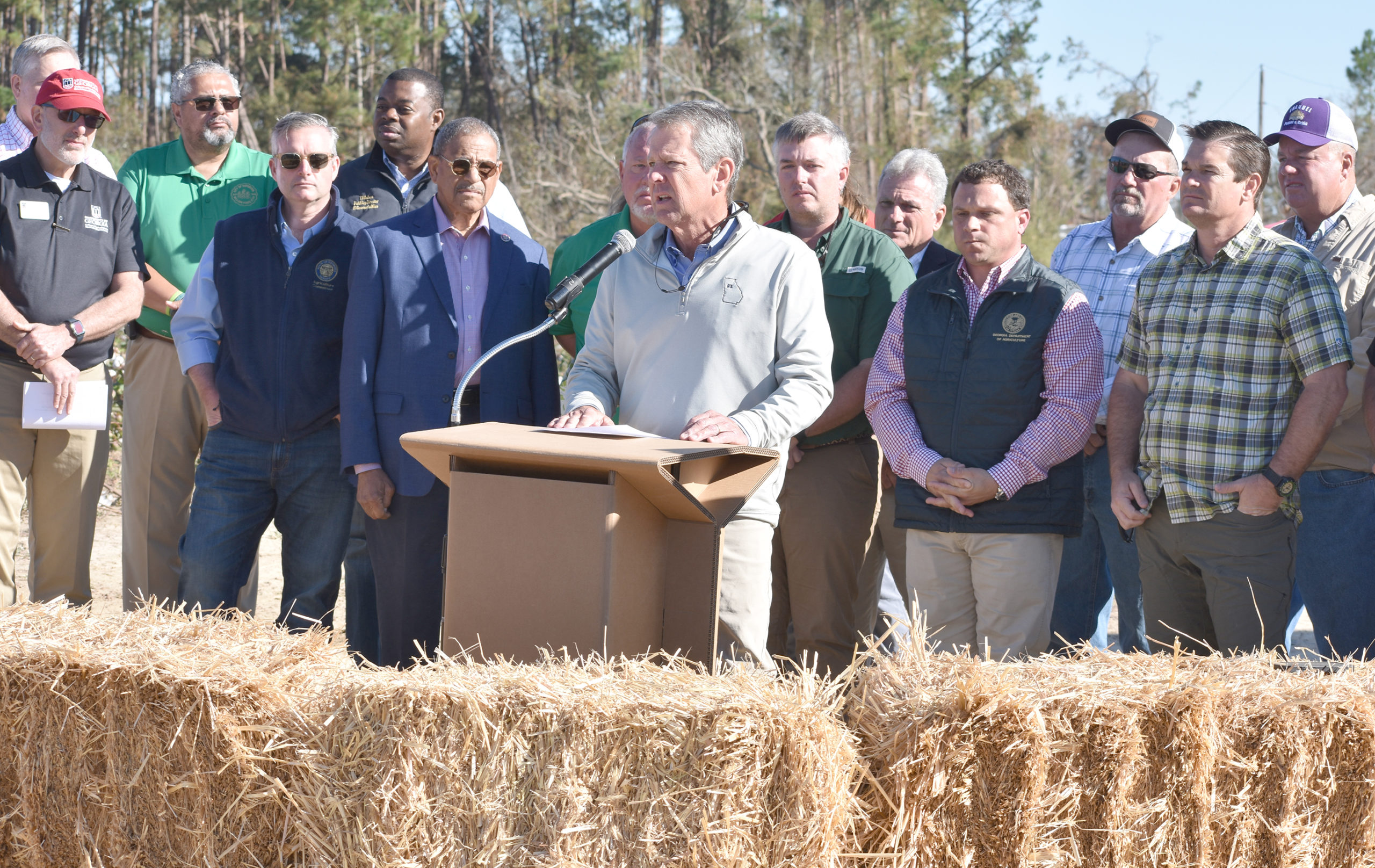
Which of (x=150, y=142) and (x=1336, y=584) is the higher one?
(x=150, y=142)

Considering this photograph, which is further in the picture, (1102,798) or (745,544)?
(745,544)

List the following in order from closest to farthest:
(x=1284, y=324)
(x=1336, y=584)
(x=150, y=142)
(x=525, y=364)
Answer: (x=1284, y=324) < (x=1336, y=584) < (x=525, y=364) < (x=150, y=142)

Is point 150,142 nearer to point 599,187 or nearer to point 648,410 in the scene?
point 599,187

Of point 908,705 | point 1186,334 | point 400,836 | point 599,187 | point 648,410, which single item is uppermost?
point 599,187

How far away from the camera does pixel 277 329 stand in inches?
164

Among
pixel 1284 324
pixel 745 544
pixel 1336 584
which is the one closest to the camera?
pixel 745 544

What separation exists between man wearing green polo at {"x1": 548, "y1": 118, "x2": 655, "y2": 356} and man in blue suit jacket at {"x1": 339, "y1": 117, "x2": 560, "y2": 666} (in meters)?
0.25

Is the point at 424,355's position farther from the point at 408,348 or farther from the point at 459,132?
the point at 459,132

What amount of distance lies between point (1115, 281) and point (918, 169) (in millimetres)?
978

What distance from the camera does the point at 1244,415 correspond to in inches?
139

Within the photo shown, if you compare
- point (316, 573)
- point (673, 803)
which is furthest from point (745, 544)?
point (316, 573)

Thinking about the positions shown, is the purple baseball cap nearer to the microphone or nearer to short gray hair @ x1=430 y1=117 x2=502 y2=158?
the microphone

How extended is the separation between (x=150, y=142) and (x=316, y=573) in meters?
26.2

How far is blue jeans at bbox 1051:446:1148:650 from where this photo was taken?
14.6ft
